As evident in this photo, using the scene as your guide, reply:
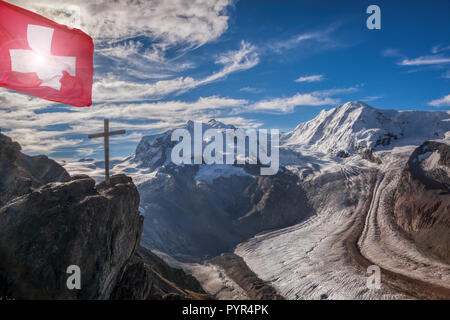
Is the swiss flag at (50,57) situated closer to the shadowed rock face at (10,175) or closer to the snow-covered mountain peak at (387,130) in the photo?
the shadowed rock face at (10,175)

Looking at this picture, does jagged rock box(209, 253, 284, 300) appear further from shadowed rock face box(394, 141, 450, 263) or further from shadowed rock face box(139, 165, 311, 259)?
shadowed rock face box(394, 141, 450, 263)

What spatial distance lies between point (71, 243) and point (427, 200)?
99.3m

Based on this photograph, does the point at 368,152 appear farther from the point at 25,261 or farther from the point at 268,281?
the point at 25,261

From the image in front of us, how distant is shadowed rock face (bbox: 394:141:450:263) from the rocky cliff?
73.9 m

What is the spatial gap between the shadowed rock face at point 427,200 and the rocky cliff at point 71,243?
73927mm

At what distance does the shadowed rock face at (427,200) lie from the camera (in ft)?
221

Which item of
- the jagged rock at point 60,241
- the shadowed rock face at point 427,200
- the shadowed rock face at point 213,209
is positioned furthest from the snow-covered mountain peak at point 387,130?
the jagged rock at point 60,241

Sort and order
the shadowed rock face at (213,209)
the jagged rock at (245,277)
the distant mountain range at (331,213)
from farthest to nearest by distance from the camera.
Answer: the shadowed rock face at (213,209), the distant mountain range at (331,213), the jagged rock at (245,277)

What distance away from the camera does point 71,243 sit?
43.1 feet

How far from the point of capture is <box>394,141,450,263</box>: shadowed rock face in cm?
6738

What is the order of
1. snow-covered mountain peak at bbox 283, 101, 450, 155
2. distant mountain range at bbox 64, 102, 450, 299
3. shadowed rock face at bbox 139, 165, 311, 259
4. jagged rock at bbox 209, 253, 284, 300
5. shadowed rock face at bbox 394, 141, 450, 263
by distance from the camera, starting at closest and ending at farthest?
jagged rock at bbox 209, 253, 284, 300
distant mountain range at bbox 64, 102, 450, 299
shadowed rock face at bbox 394, 141, 450, 263
shadowed rock face at bbox 139, 165, 311, 259
snow-covered mountain peak at bbox 283, 101, 450, 155

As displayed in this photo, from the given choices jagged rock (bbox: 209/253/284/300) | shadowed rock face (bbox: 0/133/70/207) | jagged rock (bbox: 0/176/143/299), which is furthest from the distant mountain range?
shadowed rock face (bbox: 0/133/70/207)

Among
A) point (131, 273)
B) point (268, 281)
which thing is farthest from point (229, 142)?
point (131, 273)
